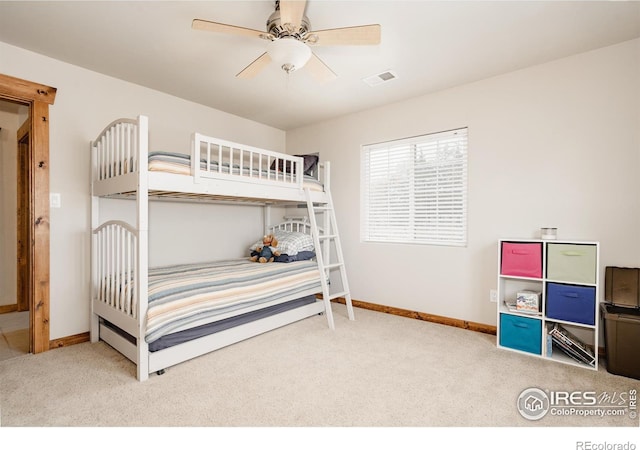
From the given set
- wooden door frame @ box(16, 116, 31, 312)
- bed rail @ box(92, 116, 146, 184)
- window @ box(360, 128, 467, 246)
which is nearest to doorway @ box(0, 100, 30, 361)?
wooden door frame @ box(16, 116, 31, 312)

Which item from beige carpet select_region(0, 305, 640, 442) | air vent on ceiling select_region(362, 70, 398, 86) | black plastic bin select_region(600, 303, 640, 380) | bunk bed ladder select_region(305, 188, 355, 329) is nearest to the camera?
beige carpet select_region(0, 305, 640, 442)

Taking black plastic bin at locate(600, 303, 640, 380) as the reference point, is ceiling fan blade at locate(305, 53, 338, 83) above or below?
above

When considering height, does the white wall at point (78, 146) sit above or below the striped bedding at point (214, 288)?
above

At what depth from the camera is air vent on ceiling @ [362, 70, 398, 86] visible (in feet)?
9.11

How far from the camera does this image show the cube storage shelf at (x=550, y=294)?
2234mm

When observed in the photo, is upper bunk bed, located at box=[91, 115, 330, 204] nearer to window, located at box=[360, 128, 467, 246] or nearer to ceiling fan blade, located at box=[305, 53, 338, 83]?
ceiling fan blade, located at box=[305, 53, 338, 83]

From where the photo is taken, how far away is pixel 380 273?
3.65 meters

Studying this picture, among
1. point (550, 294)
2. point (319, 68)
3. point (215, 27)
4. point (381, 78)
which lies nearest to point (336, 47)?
point (319, 68)

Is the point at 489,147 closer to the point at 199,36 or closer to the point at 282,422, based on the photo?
the point at 199,36

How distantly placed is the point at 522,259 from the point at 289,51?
2.32m

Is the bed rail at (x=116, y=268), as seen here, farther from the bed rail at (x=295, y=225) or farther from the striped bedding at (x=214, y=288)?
the bed rail at (x=295, y=225)

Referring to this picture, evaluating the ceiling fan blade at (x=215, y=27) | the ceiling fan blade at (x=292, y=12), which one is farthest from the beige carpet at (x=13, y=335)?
the ceiling fan blade at (x=292, y=12)

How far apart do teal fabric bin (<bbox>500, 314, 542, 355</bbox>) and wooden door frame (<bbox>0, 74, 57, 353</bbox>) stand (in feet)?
12.0

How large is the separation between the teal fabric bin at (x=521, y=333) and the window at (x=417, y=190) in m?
0.82
